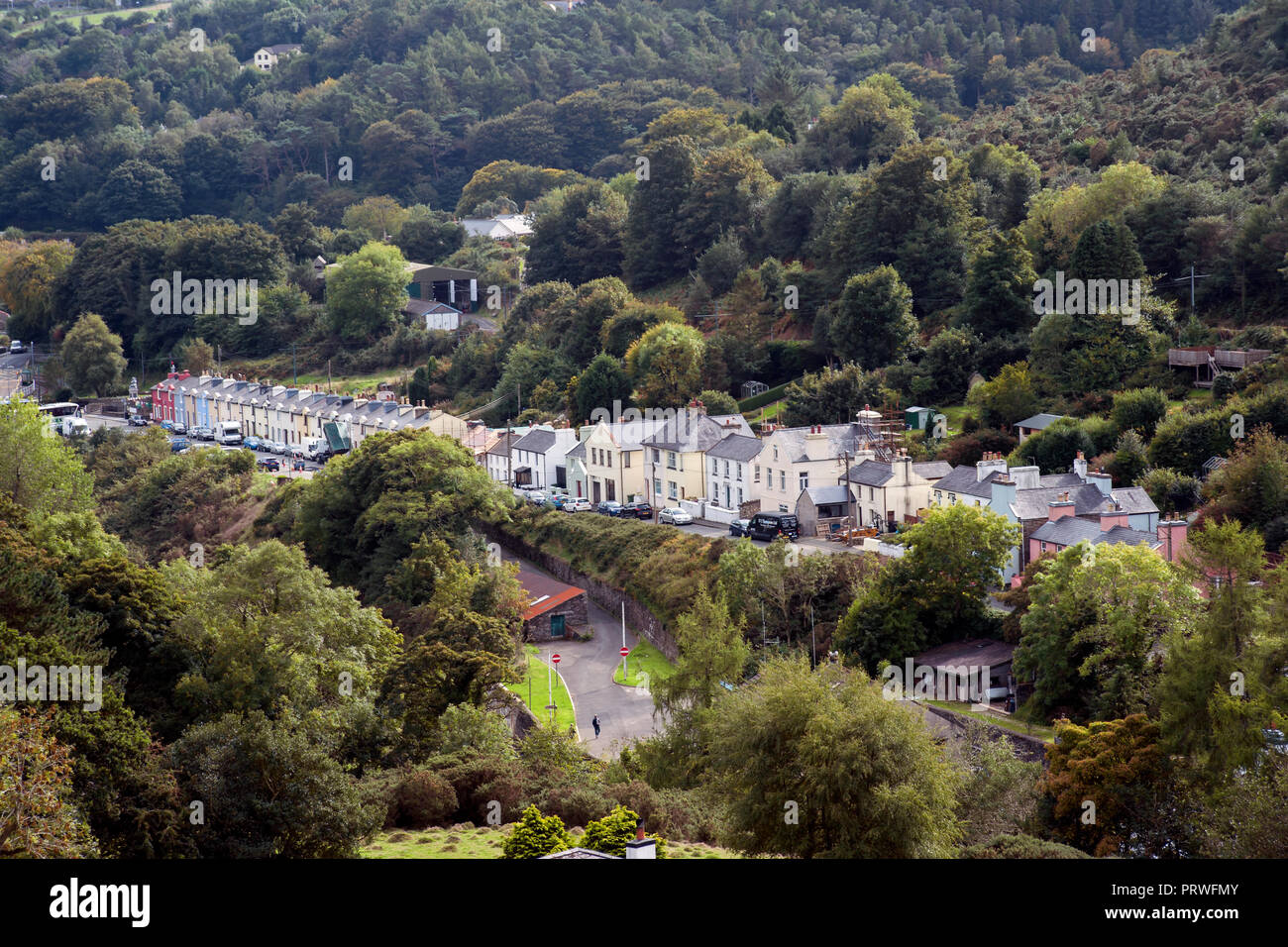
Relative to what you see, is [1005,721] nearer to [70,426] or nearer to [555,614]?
[555,614]

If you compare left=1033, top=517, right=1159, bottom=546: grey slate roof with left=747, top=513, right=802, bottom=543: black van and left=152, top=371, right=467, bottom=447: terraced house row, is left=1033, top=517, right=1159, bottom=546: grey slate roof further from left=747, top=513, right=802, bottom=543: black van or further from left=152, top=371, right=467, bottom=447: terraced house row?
left=152, top=371, right=467, bottom=447: terraced house row

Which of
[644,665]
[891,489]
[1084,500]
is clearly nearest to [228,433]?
[644,665]

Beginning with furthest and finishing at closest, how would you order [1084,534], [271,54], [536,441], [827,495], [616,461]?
[271,54] → [536,441] → [616,461] → [827,495] → [1084,534]

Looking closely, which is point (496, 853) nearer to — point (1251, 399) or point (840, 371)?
point (1251, 399)

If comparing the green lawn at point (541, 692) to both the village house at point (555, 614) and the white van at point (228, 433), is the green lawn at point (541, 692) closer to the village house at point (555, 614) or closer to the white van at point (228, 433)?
the village house at point (555, 614)

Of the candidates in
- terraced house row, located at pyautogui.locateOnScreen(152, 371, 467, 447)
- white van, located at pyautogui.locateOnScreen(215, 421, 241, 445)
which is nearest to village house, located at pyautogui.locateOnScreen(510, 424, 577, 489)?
terraced house row, located at pyautogui.locateOnScreen(152, 371, 467, 447)
